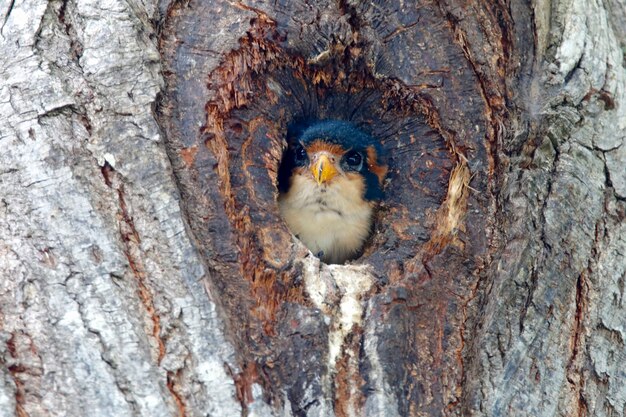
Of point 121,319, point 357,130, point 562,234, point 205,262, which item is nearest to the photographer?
point 121,319

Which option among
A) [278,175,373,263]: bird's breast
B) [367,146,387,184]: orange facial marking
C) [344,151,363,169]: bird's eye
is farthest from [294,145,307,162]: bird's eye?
[367,146,387,184]: orange facial marking

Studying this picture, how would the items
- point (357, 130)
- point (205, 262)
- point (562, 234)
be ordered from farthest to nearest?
point (357, 130) < point (562, 234) < point (205, 262)

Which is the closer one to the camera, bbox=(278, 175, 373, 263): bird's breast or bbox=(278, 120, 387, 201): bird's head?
bbox=(278, 120, 387, 201): bird's head

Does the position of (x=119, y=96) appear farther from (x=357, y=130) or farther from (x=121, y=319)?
(x=357, y=130)

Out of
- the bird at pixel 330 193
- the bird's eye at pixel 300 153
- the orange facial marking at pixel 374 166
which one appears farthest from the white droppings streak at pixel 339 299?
the bird's eye at pixel 300 153

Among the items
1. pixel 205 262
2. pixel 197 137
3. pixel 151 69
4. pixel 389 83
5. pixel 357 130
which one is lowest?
pixel 205 262

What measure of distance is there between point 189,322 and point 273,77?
49.8 inches

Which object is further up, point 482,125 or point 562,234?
point 482,125

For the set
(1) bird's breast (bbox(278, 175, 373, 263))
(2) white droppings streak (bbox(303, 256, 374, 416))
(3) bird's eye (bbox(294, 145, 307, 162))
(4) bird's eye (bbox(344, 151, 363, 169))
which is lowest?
(2) white droppings streak (bbox(303, 256, 374, 416))

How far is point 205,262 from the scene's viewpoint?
283cm

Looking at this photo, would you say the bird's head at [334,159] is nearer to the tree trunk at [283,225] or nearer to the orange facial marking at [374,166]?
the orange facial marking at [374,166]

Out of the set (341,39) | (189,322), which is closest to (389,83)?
(341,39)

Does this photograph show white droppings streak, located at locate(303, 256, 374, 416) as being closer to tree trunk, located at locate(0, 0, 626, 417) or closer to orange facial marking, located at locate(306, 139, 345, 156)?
tree trunk, located at locate(0, 0, 626, 417)

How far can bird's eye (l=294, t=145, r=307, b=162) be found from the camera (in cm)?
460
